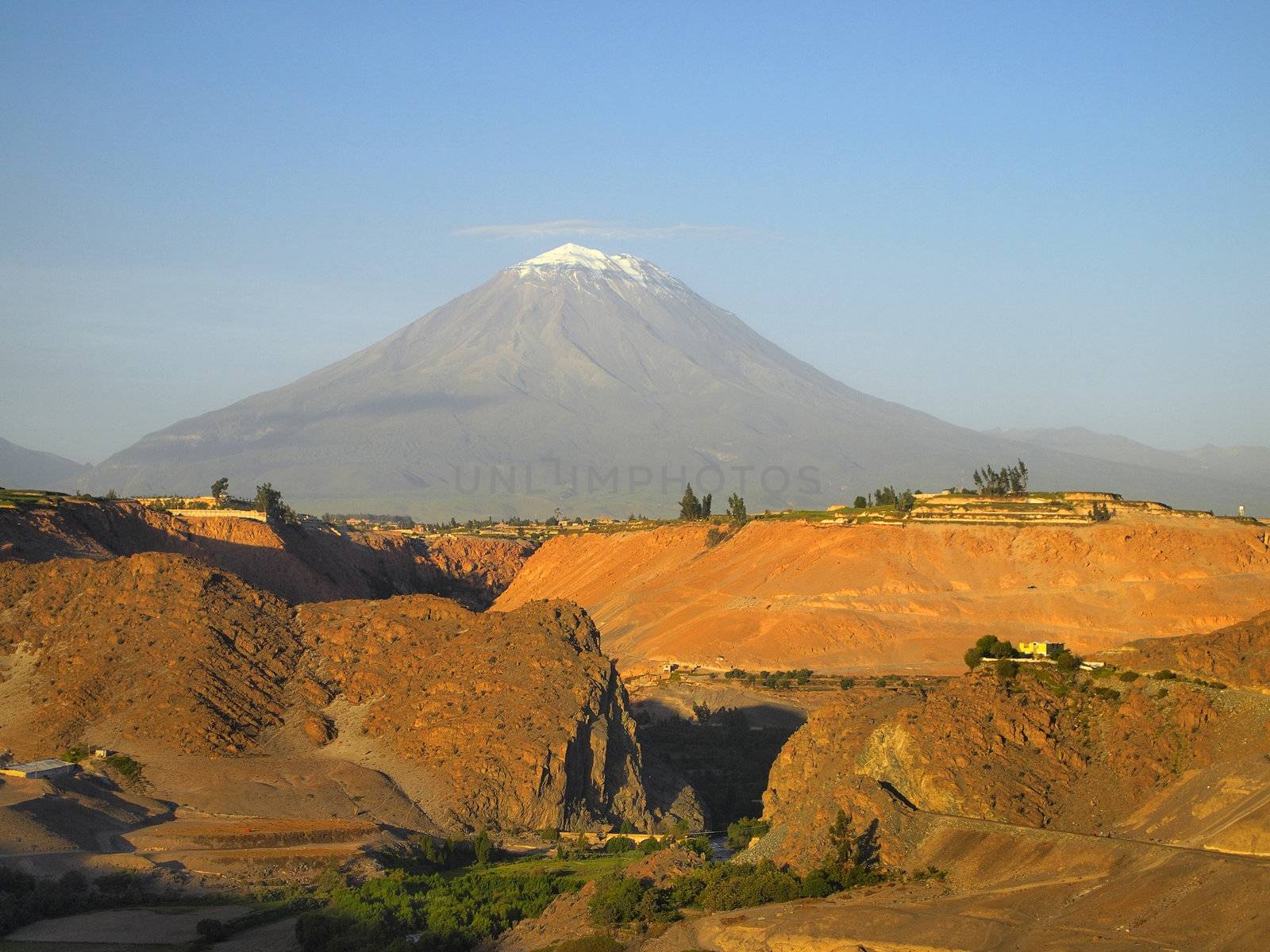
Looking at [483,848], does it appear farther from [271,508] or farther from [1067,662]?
[271,508]

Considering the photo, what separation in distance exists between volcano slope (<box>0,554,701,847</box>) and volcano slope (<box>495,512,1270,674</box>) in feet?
69.7

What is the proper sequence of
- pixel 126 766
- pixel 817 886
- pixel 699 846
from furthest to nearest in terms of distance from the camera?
pixel 126 766 < pixel 699 846 < pixel 817 886

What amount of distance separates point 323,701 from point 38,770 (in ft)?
25.9

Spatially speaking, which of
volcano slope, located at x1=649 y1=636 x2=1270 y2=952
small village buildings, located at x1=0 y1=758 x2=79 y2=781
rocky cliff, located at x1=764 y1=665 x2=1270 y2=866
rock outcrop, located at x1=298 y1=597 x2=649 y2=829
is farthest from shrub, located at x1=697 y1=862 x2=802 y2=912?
small village buildings, located at x1=0 y1=758 x2=79 y2=781

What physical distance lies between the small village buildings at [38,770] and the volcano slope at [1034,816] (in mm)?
15866

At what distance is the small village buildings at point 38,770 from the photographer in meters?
35.4

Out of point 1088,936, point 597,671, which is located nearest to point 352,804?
point 597,671

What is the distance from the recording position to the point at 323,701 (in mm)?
41844

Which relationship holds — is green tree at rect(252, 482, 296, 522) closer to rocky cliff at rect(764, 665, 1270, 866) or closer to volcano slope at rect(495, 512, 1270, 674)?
volcano slope at rect(495, 512, 1270, 674)

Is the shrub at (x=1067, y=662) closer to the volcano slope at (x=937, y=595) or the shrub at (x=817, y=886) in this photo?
the shrub at (x=817, y=886)

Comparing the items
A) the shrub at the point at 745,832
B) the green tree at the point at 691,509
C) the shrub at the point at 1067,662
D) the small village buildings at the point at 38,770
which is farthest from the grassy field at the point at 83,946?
the green tree at the point at 691,509

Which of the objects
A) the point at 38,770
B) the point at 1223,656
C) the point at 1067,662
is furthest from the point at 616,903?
the point at 38,770

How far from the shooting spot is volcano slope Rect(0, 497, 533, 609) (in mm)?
65688

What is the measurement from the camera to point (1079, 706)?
29.2m
